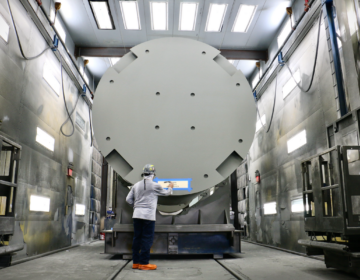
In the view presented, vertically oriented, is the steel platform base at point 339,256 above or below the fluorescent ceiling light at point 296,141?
below

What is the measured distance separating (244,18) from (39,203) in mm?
5141

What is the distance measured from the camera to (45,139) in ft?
18.8

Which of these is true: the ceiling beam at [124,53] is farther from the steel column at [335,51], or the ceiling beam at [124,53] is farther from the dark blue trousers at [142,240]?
the dark blue trousers at [142,240]

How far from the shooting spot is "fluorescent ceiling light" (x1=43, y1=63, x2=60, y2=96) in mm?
5715

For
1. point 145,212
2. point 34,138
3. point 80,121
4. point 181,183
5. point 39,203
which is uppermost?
point 80,121

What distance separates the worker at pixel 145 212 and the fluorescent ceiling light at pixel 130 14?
3.65 m

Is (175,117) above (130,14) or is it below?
below

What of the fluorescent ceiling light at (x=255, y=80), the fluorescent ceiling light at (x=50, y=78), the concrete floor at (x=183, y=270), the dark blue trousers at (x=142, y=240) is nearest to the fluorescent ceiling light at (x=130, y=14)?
the fluorescent ceiling light at (x=50, y=78)

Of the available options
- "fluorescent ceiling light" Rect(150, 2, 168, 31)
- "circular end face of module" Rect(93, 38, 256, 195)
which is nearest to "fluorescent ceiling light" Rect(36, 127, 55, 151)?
"circular end face of module" Rect(93, 38, 256, 195)

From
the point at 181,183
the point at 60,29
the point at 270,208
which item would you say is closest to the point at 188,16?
the point at 60,29

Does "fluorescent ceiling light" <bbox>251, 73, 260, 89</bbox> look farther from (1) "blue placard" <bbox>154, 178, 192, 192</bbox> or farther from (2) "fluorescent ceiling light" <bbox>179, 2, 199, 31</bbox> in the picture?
(1) "blue placard" <bbox>154, 178, 192, 192</bbox>

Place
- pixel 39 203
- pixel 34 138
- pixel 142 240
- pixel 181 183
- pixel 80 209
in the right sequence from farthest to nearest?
1. pixel 80 209
2. pixel 39 203
3. pixel 34 138
4. pixel 181 183
5. pixel 142 240

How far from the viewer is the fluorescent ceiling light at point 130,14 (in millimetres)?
6137

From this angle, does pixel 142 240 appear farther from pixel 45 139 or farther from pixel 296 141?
pixel 296 141
